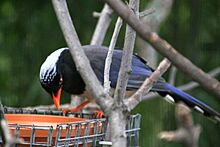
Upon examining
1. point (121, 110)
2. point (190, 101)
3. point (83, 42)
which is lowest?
point (121, 110)

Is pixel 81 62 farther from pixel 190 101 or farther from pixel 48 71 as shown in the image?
pixel 190 101

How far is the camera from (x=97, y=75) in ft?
11.4

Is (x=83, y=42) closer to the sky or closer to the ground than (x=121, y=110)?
closer to the sky

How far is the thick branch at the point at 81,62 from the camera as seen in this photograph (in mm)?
1291

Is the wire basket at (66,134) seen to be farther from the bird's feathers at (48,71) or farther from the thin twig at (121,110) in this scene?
the bird's feathers at (48,71)

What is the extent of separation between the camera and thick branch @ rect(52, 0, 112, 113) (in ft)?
4.24

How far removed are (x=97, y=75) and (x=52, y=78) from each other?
28 cm

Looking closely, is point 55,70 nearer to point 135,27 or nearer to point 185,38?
point 185,38

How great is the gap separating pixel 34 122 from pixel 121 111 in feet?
3.61

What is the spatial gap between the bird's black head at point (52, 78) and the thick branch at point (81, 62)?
2015mm

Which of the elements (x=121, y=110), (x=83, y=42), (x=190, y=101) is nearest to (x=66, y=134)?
(x=121, y=110)

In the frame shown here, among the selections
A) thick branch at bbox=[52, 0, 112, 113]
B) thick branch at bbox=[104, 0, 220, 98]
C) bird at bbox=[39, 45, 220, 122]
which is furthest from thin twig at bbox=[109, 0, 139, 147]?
bird at bbox=[39, 45, 220, 122]

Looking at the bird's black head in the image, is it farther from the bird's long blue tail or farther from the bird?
the bird's long blue tail

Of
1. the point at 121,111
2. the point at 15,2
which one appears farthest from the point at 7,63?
the point at 121,111
